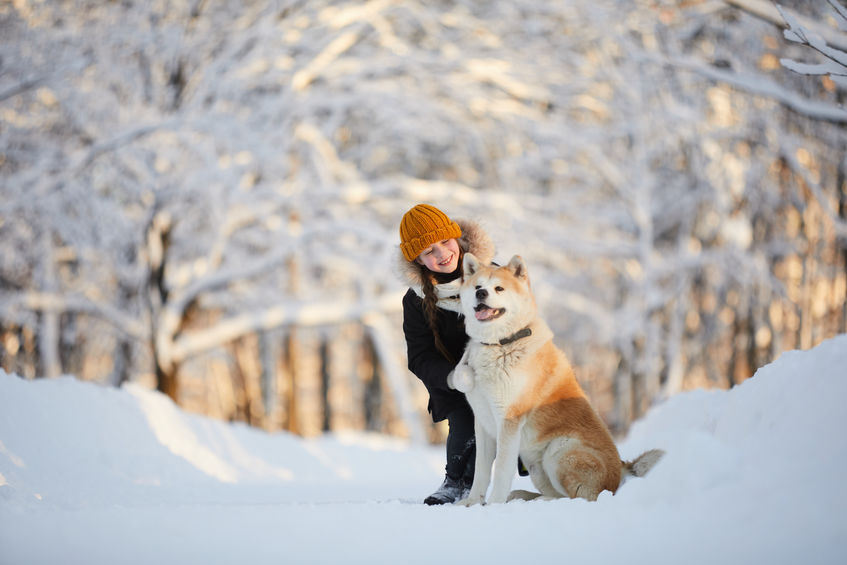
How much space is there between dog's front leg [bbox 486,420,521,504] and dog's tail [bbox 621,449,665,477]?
676mm

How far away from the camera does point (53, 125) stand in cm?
1226

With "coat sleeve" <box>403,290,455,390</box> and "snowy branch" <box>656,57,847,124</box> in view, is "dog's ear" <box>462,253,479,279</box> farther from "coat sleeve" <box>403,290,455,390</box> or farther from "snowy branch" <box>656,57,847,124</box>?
"snowy branch" <box>656,57,847,124</box>

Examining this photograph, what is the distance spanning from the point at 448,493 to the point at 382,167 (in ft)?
46.4

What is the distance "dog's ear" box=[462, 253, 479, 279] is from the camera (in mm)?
4455

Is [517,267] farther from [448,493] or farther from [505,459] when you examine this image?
[448,493]

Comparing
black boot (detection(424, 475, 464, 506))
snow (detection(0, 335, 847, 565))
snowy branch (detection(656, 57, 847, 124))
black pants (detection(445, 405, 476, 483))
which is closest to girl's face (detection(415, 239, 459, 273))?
black pants (detection(445, 405, 476, 483))

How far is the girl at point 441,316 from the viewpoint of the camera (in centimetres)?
472

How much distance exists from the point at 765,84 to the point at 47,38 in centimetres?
960

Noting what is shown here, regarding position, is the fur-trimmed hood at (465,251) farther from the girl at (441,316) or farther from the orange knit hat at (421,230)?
the orange knit hat at (421,230)

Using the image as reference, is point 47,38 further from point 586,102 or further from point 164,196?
point 586,102

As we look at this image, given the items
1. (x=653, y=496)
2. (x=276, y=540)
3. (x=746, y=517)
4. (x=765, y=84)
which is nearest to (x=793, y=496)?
(x=746, y=517)

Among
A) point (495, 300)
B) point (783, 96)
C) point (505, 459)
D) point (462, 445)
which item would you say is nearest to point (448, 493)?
point (462, 445)

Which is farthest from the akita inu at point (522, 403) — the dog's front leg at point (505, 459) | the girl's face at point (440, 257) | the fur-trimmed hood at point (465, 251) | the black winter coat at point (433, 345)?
the black winter coat at point (433, 345)

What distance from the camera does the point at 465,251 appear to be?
504 centimetres
